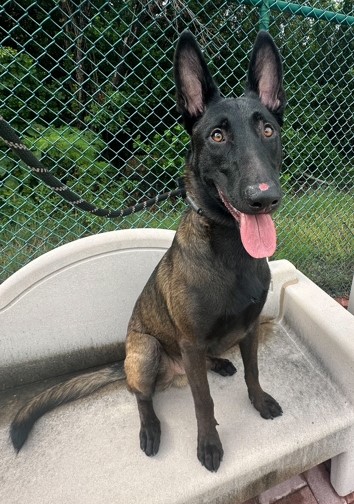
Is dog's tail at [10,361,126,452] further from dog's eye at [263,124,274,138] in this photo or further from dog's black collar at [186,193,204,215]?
dog's eye at [263,124,274,138]

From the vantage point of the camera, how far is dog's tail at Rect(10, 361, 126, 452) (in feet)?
4.94

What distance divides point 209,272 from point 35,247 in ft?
5.81

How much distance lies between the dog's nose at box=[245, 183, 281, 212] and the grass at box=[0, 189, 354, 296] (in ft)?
6.22

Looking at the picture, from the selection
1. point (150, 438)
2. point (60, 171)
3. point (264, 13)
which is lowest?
point (60, 171)

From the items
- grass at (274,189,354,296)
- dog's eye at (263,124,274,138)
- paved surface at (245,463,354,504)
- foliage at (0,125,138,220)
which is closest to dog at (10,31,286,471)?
dog's eye at (263,124,274,138)

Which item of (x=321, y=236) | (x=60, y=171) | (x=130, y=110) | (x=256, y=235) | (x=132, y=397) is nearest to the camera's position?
(x=256, y=235)

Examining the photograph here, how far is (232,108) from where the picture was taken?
122 cm

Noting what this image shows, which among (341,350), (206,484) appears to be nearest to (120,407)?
(206,484)

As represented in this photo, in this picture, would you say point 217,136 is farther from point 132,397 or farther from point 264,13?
point 264,13

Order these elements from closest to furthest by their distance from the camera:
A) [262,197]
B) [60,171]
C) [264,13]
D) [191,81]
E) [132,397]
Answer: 1. [262,197]
2. [191,81]
3. [132,397]
4. [264,13]
5. [60,171]

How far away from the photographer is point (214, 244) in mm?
1338

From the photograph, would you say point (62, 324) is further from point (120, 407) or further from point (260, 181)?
point (260, 181)

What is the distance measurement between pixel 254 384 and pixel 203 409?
1.05ft

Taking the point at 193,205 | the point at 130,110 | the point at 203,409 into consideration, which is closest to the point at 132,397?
the point at 203,409
